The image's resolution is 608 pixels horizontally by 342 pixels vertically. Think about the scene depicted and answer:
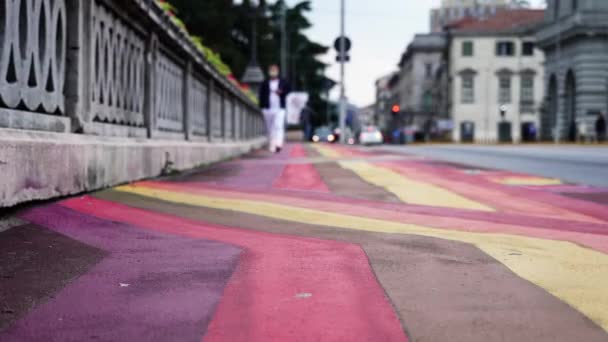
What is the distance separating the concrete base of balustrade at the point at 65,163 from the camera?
4691 mm

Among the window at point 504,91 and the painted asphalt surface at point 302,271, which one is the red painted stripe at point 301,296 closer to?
the painted asphalt surface at point 302,271

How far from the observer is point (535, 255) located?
4027mm

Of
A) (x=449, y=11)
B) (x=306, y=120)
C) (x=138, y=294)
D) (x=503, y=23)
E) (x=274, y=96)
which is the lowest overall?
(x=138, y=294)

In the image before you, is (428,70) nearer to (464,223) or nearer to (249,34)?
(249,34)

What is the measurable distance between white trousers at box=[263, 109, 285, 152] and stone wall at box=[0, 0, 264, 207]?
892cm

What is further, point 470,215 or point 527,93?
point 527,93

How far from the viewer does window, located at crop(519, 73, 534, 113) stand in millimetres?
78125

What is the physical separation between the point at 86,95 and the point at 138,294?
3.99 metres

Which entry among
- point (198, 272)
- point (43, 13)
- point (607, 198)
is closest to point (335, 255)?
point (198, 272)

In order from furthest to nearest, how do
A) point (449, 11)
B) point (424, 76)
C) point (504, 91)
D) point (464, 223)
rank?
point (449, 11) < point (424, 76) < point (504, 91) < point (464, 223)

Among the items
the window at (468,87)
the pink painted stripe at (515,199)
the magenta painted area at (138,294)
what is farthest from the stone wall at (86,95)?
the window at (468,87)

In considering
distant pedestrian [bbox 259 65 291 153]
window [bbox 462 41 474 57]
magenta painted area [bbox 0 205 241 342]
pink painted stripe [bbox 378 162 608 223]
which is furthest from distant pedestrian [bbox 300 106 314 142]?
magenta painted area [bbox 0 205 241 342]

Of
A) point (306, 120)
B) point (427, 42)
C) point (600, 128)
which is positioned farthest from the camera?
point (427, 42)

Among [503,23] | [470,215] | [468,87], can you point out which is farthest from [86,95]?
[503,23]
